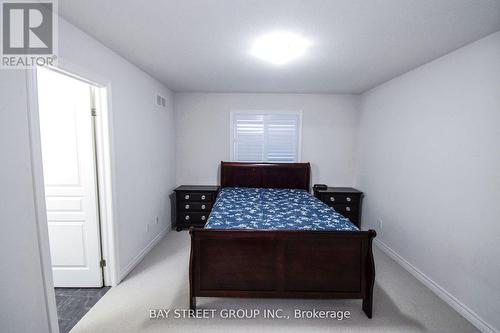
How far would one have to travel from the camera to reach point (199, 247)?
1914mm

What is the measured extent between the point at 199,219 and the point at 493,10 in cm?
402

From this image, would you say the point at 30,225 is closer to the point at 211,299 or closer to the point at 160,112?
the point at 211,299

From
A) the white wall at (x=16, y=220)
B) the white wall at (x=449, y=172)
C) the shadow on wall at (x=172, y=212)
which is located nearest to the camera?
the white wall at (x=16, y=220)

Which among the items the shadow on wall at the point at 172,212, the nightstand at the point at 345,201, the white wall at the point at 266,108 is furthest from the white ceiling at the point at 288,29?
the shadow on wall at the point at 172,212

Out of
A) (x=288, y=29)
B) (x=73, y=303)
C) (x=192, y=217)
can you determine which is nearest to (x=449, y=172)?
(x=288, y=29)

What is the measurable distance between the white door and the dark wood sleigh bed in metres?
1.26

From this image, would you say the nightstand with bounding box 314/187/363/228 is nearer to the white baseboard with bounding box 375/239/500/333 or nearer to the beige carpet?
the white baseboard with bounding box 375/239/500/333

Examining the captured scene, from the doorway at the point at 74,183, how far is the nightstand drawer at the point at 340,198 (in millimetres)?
3191

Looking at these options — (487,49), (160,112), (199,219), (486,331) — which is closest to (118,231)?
(199,219)

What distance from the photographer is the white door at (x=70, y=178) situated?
2096 millimetres

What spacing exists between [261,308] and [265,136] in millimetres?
2835

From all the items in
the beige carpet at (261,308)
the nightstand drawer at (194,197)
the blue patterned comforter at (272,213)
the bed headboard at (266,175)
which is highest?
the bed headboard at (266,175)

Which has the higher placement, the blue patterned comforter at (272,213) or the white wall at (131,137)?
the white wall at (131,137)

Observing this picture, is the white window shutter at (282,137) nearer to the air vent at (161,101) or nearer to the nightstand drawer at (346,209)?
the nightstand drawer at (346,209)
